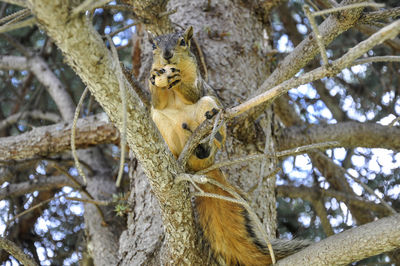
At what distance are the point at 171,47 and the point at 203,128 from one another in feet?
2.26

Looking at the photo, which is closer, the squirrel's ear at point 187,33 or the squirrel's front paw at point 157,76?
the squirrel's front paw at point 157,76

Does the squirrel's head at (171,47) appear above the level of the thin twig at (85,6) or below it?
above

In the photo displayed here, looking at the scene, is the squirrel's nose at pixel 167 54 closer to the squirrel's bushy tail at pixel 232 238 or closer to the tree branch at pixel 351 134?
the squirrel's bushy tail at pixel 232 238

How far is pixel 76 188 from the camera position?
2.67m

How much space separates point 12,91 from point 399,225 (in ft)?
12.2

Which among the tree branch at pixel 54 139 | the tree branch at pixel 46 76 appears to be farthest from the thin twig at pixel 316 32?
the tree branch at pixel 46 76

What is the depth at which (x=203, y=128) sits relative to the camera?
1.60m

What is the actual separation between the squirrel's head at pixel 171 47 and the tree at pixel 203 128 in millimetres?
126

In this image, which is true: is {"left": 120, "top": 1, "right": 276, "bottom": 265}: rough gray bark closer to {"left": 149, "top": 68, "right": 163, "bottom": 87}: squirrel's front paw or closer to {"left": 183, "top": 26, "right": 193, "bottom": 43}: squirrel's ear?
{"left": 183, "top": 26, "right": 193, "bottom": 43}: squirrel's ear

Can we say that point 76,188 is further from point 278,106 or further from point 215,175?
point 278,106

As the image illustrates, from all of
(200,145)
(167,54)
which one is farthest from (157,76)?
(200,145)

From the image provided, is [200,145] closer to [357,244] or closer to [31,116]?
[357,244]

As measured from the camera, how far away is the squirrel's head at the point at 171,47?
214 centimetres

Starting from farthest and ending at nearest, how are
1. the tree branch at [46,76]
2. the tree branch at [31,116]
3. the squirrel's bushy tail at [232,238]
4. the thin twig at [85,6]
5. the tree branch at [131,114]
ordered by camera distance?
the tree branch at [31,116], the tree branch at [46,76], the squirrel's bushy tail at [232,238], the tree branch at [131,114], the thin twig at [85,6]
